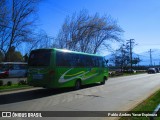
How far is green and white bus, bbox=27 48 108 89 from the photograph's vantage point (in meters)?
14.5

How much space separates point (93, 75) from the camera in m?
20.1

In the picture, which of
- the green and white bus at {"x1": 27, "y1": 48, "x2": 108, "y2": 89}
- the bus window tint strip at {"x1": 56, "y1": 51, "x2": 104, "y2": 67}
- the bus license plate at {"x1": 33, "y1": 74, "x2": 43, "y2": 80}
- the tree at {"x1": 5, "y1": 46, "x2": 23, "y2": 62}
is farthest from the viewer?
the tree at {"x1": 5, "y1": 46, "x2": 23, "y2": 62}

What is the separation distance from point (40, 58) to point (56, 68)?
1219mm

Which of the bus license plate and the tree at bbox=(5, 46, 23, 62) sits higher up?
the tree at bbox=(5, 46, 23, 62)

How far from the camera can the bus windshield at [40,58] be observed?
1463cm

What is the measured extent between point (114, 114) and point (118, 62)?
7227 cm

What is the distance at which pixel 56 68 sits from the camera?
1476cm

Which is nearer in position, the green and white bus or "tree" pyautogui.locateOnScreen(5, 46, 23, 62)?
the green and white bus

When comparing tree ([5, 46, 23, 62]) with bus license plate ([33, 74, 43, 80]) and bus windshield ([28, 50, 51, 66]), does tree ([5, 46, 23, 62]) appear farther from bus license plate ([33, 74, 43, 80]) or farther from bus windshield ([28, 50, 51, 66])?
bus license plate ([33, 74, 43, 80])

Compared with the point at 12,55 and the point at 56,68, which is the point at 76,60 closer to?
the point at 56,68

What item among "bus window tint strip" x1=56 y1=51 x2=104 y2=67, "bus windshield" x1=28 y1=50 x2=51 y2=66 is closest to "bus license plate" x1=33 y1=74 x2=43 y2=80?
"bus windshield" x1=28 y1=50 x2=51 y2=66

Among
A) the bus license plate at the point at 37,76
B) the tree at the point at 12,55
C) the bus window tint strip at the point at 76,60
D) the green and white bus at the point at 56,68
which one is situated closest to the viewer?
the green and white bus at the point at 56,68

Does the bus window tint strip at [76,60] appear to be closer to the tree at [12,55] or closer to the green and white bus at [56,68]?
the green and white bus at [56,68]

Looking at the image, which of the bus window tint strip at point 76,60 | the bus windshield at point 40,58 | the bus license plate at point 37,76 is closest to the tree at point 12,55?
the bus window tint strip at point 76,60
